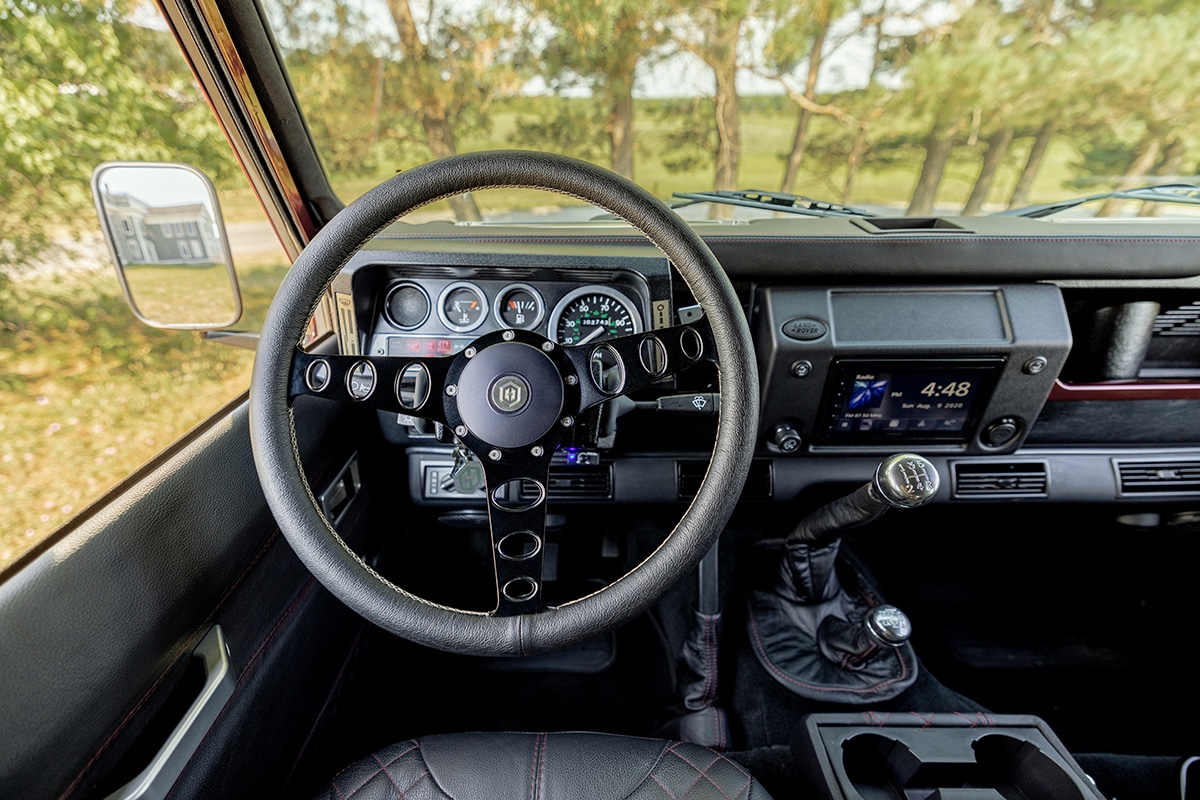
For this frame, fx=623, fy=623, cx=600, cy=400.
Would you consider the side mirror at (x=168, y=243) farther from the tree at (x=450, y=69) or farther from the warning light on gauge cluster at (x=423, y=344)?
the tree at (x=450, y=69)

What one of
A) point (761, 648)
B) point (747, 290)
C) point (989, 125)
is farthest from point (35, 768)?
point (989, 125)

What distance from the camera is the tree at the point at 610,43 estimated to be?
2.52 metres

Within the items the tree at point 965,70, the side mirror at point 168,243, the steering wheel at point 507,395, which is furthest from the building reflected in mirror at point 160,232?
the tree at point 965,70

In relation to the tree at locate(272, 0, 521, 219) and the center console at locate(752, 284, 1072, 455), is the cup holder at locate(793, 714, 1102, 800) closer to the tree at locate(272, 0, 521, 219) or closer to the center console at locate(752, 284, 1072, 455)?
the center console at locate(752, 284, 1072, 455)

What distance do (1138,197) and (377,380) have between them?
87.8 inches

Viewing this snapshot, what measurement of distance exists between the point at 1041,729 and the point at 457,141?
2.53m

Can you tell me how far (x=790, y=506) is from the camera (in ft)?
6.41

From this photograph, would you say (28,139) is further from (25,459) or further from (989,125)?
(989,125)

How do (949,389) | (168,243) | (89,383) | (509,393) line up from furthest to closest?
(89,383) → (949,389) → (168,243) → (509,393)

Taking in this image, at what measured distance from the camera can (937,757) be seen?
4.24 ft

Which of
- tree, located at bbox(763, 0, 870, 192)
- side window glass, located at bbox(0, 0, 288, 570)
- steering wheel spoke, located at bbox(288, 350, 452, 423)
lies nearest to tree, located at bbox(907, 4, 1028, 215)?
tree, located at bbox(763, 0, 870, 192)

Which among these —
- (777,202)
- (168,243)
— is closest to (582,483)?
(777,202)

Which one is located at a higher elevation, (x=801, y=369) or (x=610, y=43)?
(x=610, y=43)

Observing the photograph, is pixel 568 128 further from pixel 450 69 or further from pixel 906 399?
pixel 906 399
